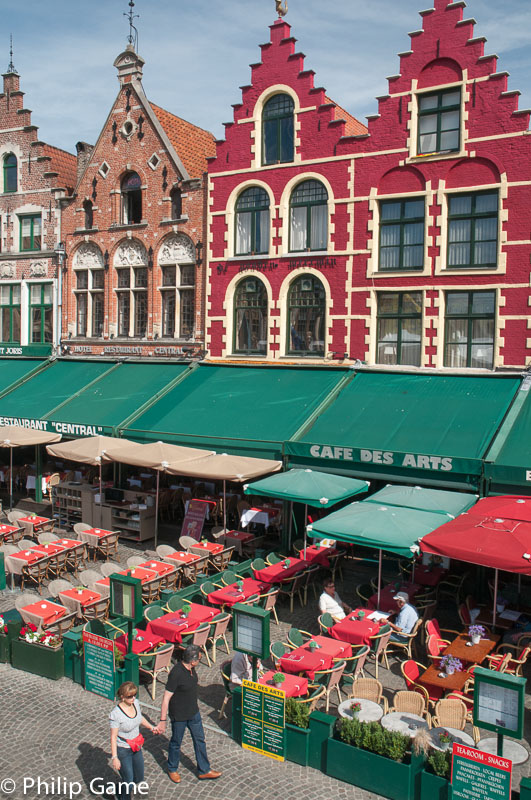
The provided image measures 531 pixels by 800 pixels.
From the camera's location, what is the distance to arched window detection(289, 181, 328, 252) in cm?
1812

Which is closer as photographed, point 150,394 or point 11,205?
point 150,394

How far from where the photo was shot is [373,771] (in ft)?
25.0

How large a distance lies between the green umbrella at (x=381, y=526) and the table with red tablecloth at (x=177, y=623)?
2.16 metres

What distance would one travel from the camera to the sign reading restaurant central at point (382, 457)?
1324 centimetres

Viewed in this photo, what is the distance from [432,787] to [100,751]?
3.92m

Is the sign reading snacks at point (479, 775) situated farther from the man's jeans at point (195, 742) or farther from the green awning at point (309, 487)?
the green awning at point (309, 487)

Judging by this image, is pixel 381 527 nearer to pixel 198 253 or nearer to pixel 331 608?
pixel 331 608

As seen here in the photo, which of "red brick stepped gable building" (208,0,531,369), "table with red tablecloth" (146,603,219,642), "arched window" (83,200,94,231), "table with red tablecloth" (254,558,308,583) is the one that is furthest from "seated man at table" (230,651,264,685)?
"arched window" (83,200,94,231)

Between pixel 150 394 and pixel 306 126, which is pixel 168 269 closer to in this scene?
pixel 150 394

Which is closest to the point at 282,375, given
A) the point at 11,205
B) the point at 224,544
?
the point at 224,544

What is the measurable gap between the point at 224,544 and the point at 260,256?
7976mm

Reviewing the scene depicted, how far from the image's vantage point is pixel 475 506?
38.5 feet

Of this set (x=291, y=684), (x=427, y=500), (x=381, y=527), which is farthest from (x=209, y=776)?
(x=427, y=500)

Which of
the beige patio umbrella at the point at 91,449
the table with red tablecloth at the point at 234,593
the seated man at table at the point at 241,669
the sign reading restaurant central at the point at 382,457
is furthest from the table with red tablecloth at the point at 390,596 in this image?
the beige patio umbrella at the point at 91,449
